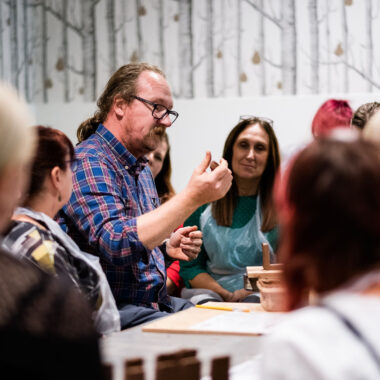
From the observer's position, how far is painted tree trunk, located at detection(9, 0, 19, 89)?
3723 millimetres

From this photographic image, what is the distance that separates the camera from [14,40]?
3746mm

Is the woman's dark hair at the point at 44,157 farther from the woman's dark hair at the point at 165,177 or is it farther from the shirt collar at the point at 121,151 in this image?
the woman's dark hair at the point at 165,177

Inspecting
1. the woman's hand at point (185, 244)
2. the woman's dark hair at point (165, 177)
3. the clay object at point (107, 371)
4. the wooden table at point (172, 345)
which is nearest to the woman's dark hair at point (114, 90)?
the woman's hand at point (185, 244)

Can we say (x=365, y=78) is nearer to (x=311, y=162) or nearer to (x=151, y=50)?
(x=151, y=50)

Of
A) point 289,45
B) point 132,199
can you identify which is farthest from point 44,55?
point 132,199

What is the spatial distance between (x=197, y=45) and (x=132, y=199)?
71.4 inches

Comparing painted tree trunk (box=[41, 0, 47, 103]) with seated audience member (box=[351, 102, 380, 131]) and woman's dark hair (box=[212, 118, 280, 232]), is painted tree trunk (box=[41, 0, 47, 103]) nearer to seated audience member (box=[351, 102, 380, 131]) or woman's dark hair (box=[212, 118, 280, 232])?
woman's dark hair (box=[212, 118, 280, 232])

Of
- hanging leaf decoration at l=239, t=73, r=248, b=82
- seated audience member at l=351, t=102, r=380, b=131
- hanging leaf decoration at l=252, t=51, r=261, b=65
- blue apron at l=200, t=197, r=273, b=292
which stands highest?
hanging leaf decoration at l=252, t=51, r=261, b=65

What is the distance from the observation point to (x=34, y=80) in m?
3.89

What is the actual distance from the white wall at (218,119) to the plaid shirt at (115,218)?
59.3 inches

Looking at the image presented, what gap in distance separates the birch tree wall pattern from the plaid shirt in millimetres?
1577

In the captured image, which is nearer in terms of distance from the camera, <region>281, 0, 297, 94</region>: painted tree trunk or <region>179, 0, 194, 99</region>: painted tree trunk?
<region>281, 0, 297, 94</region>: painted tree trunk

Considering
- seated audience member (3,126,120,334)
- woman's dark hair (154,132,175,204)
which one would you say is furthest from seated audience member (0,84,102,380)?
woman's dark hair (154,132,175,204)

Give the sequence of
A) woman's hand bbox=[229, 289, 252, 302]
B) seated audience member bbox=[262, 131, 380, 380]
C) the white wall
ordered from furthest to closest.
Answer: the white wall < woman's hand bbox=[229, 289, 252, 302] < seated audience member bbox=[262, 131, 380, 380]
